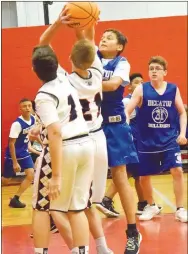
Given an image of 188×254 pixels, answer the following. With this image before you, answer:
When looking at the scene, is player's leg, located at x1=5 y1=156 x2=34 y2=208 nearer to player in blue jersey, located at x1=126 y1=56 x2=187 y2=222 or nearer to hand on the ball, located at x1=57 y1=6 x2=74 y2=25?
player in blue jersey, located at x1=126 y1=56 x2=187 y2=222

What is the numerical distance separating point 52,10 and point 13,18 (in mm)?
685

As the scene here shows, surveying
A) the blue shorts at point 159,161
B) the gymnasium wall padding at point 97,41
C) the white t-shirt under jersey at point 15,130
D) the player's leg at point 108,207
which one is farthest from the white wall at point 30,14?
the blue shorts at point 159,161

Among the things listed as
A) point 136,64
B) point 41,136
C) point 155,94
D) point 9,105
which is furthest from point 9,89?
point 41,136

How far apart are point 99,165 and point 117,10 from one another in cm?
646

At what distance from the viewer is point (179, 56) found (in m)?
9.09

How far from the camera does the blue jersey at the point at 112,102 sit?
3.95m

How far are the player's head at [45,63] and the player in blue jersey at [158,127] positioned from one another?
202cm

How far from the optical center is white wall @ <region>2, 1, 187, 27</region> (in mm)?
9258

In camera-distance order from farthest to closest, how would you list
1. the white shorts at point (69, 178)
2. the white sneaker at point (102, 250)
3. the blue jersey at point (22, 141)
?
the blue jersey at point (22, 141), the white sneaker at point (102, 250), the white shorts at point (69, 178)

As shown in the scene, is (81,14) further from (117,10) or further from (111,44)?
(117,10)

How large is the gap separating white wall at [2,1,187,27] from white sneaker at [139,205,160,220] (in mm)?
4951

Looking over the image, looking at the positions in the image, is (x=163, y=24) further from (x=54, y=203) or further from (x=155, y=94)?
(x=54, y=203)

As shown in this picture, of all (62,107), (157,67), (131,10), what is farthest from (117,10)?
(62,107)

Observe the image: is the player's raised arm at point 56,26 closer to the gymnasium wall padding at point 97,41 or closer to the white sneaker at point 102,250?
the white sneaker at point 102,250
